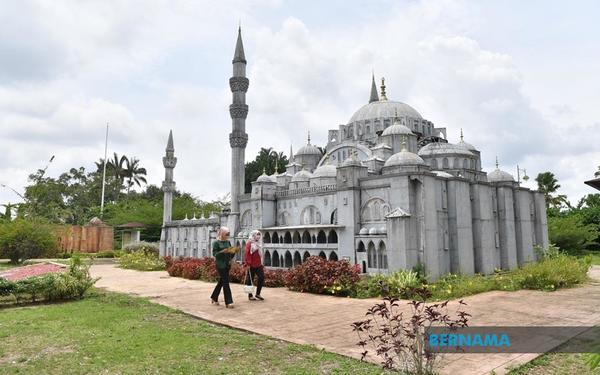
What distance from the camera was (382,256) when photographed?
19.1 metres

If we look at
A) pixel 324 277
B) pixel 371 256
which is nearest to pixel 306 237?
pixel 371 256

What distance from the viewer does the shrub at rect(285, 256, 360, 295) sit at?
13.3 meters

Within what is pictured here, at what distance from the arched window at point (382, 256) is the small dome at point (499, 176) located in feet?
38.1

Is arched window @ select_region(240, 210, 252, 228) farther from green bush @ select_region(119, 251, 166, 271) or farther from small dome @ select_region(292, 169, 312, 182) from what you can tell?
green bush @ select_region(119, 251, 166, 271)

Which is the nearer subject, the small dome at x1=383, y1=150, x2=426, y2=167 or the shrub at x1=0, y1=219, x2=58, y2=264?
the small dome at x1=383, y1=150, x2=426, y2=167

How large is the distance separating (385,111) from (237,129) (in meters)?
12.5

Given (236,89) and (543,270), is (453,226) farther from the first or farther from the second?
(236,89)

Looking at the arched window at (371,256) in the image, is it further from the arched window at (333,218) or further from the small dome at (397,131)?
the small dome at (397,131)

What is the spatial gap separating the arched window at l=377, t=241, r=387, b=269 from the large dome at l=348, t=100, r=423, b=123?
53.5 ft

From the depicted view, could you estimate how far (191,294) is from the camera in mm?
13477

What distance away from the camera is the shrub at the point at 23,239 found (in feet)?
96.1

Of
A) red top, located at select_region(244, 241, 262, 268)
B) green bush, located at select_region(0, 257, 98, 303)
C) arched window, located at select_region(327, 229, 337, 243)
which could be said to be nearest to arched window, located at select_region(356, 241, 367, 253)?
arched window, located at select_region(327, 229, 337, 243)


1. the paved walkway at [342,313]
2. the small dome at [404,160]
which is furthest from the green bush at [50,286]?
the small dome at [404,160]

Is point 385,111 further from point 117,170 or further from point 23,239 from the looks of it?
point 117,170
